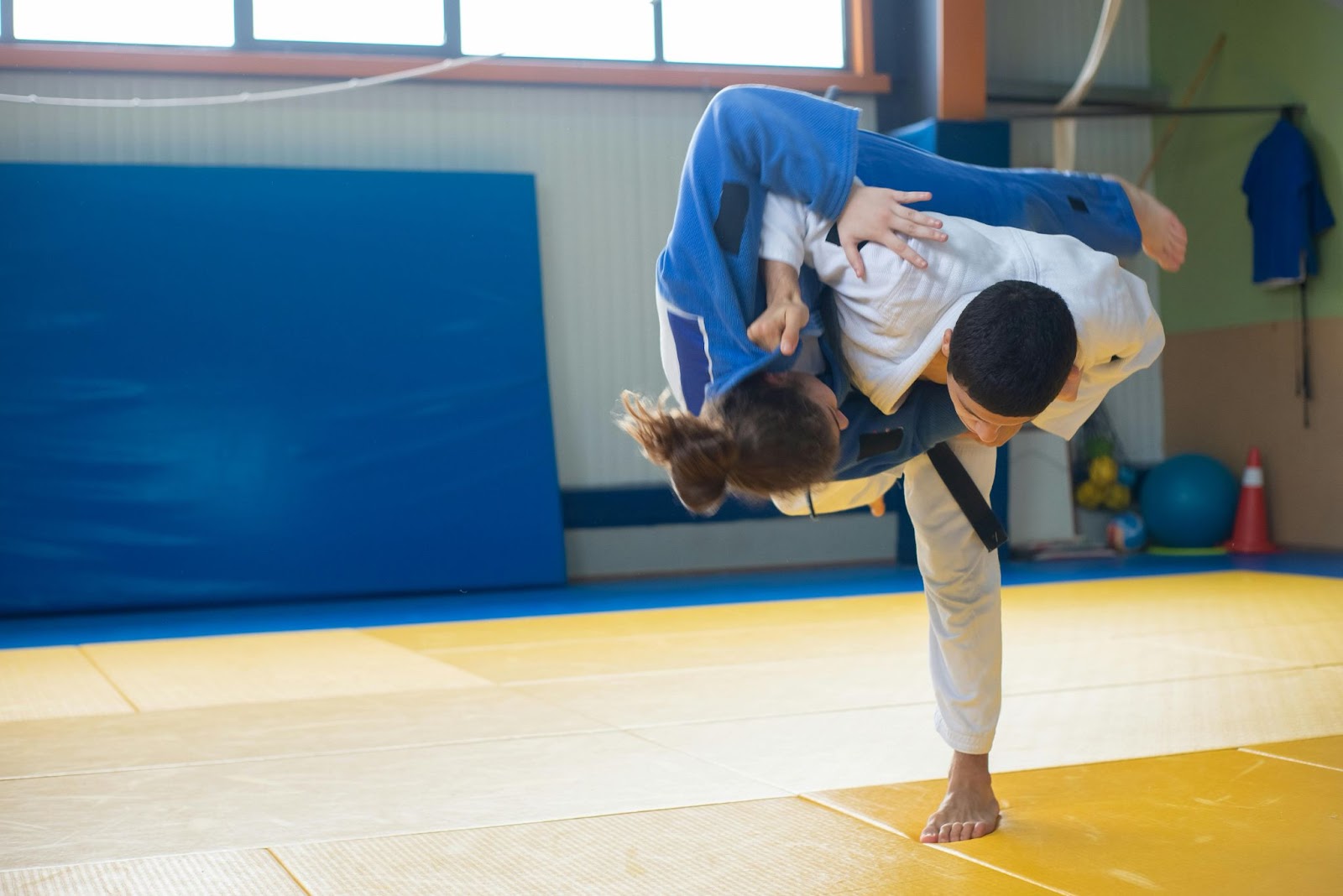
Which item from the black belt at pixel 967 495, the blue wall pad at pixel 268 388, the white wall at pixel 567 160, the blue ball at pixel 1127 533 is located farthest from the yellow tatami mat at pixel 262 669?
the blue ball at pixel 1127 533

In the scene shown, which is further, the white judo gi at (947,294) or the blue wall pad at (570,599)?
the blue wall pad at (570,599)

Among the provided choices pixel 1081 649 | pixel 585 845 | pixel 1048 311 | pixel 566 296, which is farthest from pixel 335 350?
pixel 1048 311

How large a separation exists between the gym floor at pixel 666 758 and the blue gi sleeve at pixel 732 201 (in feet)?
2.45

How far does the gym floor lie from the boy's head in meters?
0.66

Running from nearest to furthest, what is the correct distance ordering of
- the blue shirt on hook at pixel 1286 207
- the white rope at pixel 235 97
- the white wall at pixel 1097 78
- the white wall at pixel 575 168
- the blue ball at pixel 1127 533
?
the white rope at pixel 235 97, the white wall at pixel 575 168, the blue shirt on hook at pixel 1286 207, the blue ball at pixel 1127 533, the white wall at pixel 1097 78

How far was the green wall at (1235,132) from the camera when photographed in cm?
697

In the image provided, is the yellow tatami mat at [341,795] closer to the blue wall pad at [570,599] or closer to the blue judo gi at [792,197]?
the blue judo gi at [792,197]

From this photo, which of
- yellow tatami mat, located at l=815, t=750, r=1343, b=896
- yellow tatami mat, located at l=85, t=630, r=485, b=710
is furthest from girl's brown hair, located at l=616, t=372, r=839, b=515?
yellow tatami mat, located at l=85, t=630, r=485, b=710

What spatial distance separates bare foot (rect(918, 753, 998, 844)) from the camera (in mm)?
2004

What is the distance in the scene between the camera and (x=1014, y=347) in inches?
65.6

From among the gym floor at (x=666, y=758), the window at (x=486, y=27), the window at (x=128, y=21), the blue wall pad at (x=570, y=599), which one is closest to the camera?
the gym floor at (x=666, y=758)

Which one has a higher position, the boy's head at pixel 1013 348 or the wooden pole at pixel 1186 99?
the wooden pole at pixel 1186 99

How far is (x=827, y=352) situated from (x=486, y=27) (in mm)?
5368

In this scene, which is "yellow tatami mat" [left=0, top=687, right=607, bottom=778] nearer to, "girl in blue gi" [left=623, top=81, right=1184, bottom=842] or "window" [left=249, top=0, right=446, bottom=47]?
"girl in blue gi" [left=623, top=81, right=1184, bottom=842]
